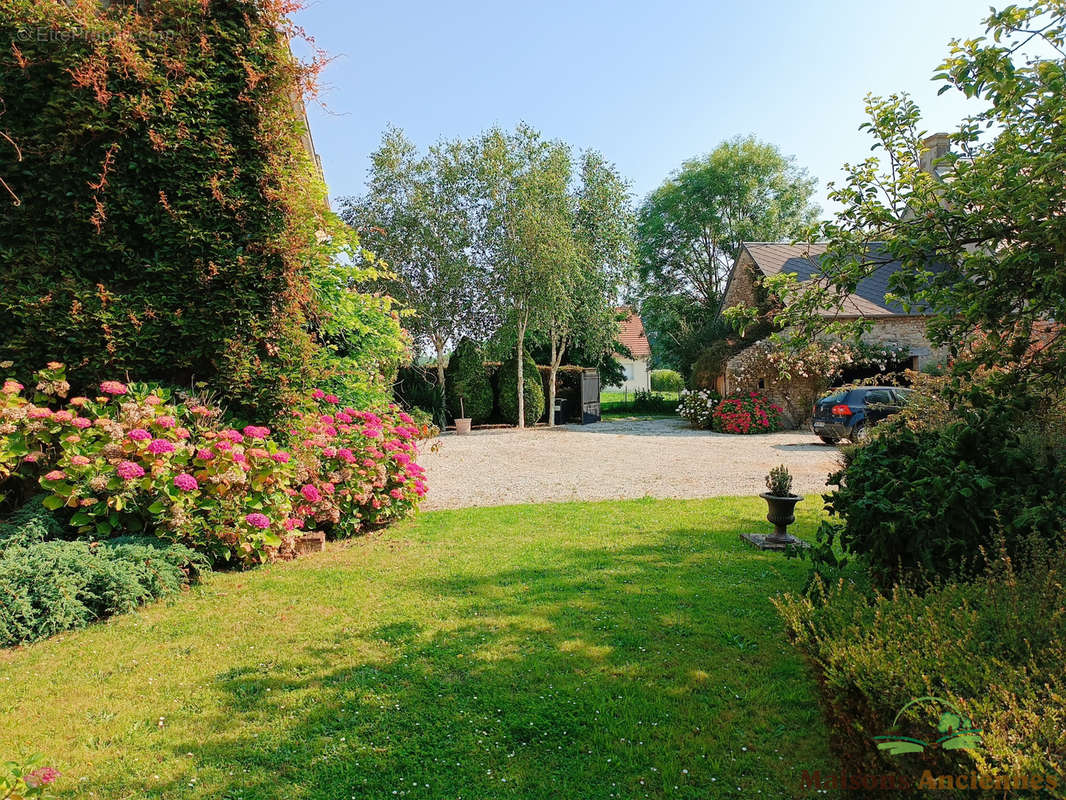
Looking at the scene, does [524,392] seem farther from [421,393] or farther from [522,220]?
[522,220]

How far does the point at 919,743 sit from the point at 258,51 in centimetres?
726

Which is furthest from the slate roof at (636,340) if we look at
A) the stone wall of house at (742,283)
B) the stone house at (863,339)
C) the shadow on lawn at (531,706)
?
the shadow on lawn at (531,706)

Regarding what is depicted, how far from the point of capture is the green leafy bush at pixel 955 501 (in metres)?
3.27

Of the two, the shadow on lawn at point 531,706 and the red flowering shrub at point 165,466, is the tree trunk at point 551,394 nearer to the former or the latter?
the red flowering shrub at point 165,466

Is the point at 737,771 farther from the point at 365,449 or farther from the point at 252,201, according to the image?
the point at 252,201

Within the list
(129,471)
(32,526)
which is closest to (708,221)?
(129,471)

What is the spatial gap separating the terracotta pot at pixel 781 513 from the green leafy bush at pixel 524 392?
57.5ft

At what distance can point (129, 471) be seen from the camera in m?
4.73

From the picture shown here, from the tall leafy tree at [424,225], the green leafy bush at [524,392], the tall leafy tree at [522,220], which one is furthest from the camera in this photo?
the green leafy bush at [524,392]

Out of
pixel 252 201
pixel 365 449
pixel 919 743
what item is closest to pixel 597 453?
pixel 365 449

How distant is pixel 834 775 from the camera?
8.44 ft

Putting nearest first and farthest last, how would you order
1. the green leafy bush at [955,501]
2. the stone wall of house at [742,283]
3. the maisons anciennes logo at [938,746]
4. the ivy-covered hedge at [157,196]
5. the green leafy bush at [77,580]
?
the maisons anciennes logo at [938,746], the green leafy bush at [955,501], the green leafy bush at [77,580], the ivy-covered hedge at [157,196], the stone wall of house at [742,283]

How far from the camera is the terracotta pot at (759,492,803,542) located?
6.03 m

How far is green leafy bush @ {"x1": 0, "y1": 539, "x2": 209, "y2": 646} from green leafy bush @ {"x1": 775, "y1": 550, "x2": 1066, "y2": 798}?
4.64 m
